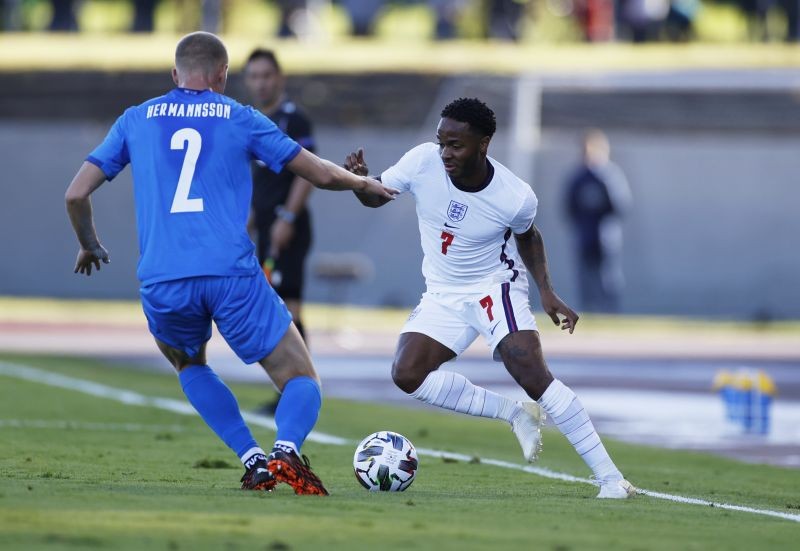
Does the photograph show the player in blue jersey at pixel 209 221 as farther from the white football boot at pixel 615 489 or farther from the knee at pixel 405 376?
the white football boot at pixel 615 489

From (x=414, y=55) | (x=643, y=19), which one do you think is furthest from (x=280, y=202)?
(x=643, y=19)

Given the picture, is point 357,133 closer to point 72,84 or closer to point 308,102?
point 308,102

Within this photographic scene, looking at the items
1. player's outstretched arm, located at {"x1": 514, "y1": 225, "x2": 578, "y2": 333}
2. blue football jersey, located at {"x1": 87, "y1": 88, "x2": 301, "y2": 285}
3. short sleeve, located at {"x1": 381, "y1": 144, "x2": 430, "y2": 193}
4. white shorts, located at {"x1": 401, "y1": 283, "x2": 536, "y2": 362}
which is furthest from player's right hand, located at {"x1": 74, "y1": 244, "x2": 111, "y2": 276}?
player's outstretched arm, located at {"x1": 514, "y1": 225, "x2": 578, "y2": 333}

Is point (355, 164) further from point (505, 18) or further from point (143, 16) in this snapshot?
point (143, 16)

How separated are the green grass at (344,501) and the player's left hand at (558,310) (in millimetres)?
882

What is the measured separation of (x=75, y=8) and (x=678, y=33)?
39.0 ft

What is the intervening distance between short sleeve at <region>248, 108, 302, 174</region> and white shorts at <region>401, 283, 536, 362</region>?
1509mm

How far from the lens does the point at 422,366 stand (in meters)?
8.88

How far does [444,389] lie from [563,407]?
31.6 inches

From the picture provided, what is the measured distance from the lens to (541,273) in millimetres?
8766

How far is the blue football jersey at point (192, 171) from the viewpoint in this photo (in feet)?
25.2

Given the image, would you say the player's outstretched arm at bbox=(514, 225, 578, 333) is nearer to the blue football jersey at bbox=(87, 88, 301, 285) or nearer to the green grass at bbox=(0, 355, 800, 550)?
the green grass at bbox=(0, 355, 800, 550)

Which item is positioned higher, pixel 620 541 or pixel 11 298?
pixel 11 298

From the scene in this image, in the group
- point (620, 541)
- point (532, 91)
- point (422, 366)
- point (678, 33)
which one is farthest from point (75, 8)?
point (620, 541)
